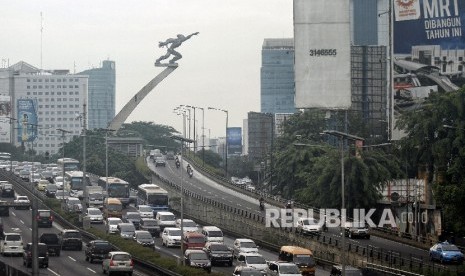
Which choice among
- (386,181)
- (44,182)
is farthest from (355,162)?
(44,182)

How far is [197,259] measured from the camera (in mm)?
67875

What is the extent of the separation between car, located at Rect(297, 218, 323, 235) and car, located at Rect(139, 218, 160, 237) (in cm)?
1166

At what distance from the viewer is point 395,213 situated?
9438 centimetres

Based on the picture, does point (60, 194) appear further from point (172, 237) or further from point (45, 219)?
point (172, 237)

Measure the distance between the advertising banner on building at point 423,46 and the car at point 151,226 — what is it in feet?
69.6

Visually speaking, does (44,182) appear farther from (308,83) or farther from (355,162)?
(308,83)

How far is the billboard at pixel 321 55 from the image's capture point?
6625 cm

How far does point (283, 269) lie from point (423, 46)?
3751cm

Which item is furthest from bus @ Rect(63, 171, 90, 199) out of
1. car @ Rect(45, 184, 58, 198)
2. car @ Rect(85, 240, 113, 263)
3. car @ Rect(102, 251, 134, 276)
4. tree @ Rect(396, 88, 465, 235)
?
car @ Rect(102, 251, 134, 276)

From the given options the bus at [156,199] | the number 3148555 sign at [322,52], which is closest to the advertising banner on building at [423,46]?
the bus at [156,199]

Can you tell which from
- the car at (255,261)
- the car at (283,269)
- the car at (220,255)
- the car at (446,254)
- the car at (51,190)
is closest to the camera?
the car at (283,269)

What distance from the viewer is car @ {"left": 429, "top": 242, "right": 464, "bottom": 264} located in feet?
227

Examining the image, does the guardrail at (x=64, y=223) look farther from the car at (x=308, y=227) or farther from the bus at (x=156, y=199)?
the car at (x=308, y=227)

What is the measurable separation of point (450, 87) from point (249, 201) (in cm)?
3386
